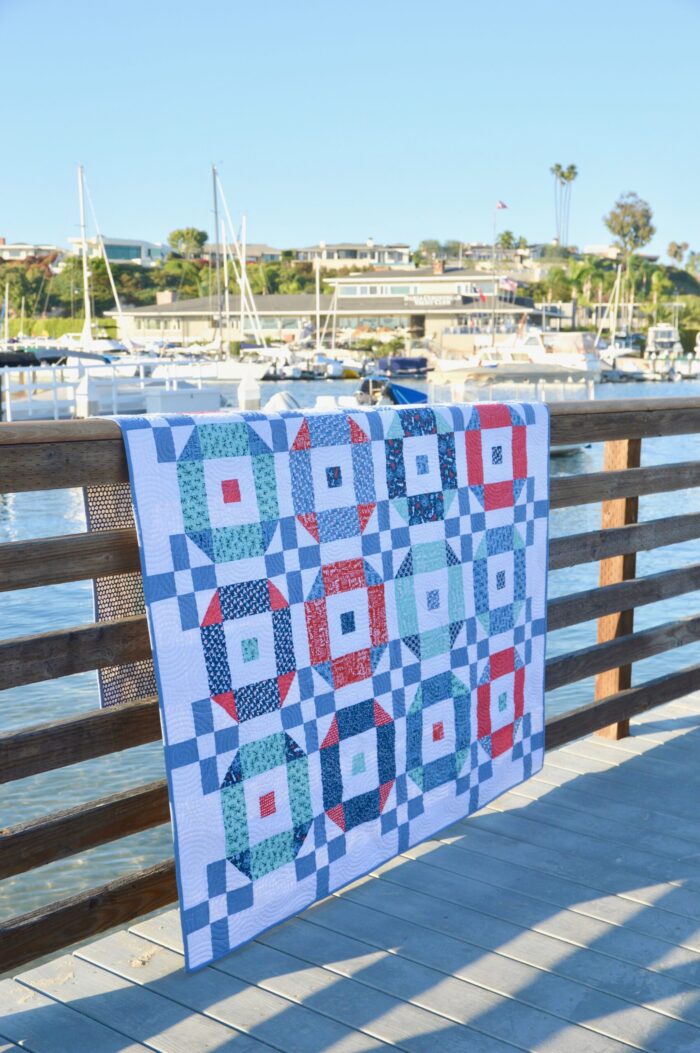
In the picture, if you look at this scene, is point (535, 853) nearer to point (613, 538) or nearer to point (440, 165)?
point (613, 538)

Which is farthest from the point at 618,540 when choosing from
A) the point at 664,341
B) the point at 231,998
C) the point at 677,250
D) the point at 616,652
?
the point at 677,250

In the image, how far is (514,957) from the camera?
245 centimetres

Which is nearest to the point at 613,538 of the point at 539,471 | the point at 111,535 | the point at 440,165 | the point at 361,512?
the point at 539,471

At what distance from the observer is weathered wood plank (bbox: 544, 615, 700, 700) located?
341 cm

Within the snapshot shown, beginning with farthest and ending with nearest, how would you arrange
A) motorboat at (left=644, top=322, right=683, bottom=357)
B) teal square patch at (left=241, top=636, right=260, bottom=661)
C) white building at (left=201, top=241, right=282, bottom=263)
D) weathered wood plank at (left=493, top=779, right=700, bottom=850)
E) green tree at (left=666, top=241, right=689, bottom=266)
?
green tree at (left=666, top=241, right=689, bottom=266) < white building at (left=201, top=241, right=282, bottom=263) < motorboat at (left=644, top=322, right=683, bottom=357) < weathered wood plank at (left=493, top=779, right=700, bottom=850) < teal square patch at (left=241, top=636, right=260, bottom=661)

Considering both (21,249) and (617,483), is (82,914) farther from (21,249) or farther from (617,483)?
(21,249)

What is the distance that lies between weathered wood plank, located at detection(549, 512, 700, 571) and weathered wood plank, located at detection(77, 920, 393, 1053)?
148 cm

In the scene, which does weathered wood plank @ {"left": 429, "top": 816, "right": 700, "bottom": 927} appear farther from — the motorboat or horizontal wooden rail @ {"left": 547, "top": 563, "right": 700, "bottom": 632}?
the motorboat

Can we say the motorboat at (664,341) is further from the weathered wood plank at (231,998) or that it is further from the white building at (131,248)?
the weathered wood plank at (231,998)

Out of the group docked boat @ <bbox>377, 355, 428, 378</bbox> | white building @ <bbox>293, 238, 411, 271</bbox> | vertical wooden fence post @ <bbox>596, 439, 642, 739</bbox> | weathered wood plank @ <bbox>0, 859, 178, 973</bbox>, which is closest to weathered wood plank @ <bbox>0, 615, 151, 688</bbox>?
weathered wood plank @ <bbox>0, 859, 178, 973</bbox>

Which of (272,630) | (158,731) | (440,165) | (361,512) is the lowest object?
(158,731)

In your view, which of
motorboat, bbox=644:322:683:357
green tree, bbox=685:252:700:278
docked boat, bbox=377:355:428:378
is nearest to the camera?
docked boat, bbox=377:355:428:378

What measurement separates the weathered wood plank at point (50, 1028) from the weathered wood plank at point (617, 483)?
1.76m

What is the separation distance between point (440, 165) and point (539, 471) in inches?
5010
